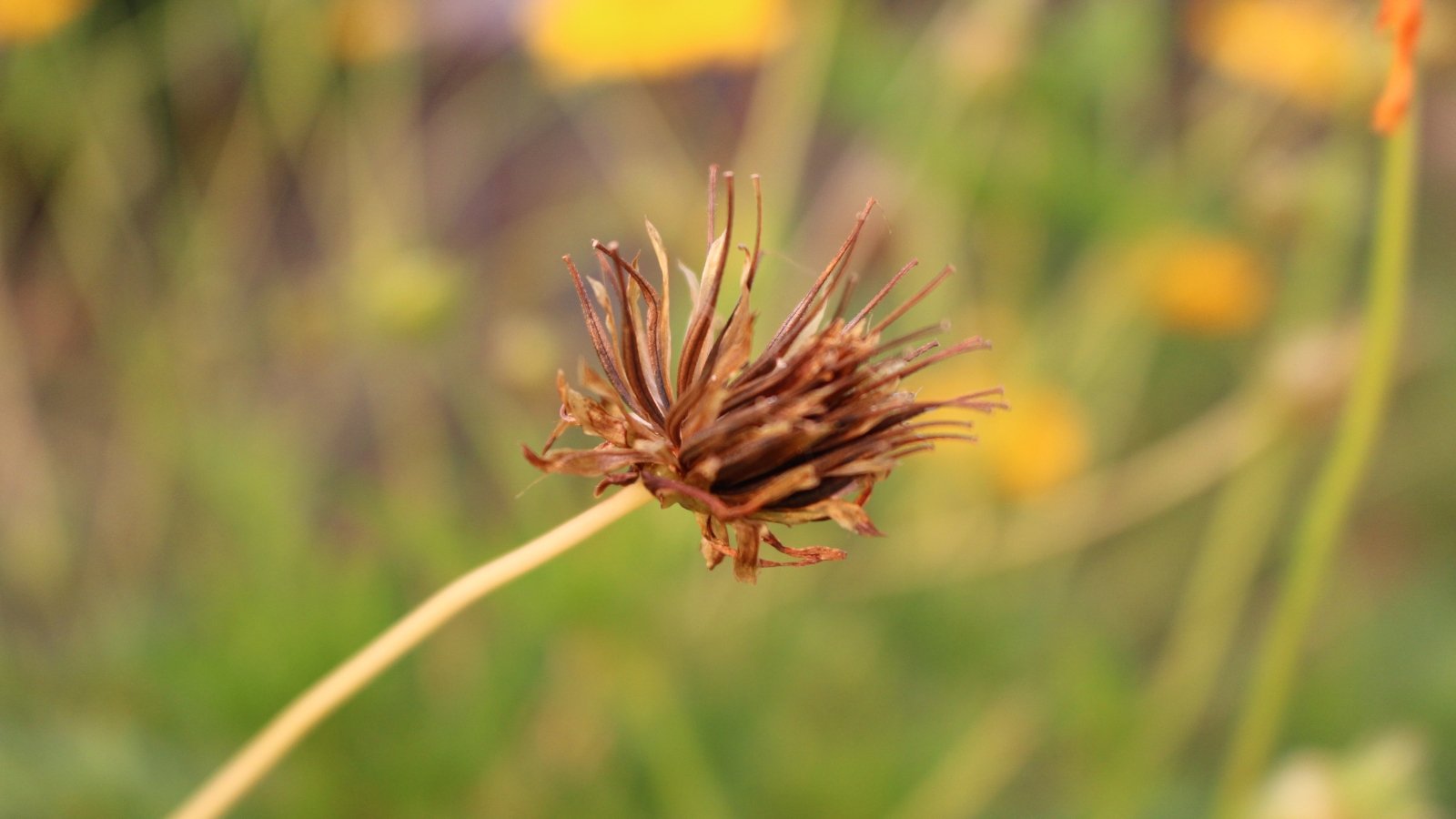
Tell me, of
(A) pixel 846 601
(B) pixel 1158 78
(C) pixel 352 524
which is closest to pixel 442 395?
(C) pixel 352 524

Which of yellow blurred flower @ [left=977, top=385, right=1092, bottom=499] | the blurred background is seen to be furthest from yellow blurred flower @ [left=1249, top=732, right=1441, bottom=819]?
yellow blurred flower @ [left=977, top=385, right=1092, bottom=499]

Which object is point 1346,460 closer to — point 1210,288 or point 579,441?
point 579,441

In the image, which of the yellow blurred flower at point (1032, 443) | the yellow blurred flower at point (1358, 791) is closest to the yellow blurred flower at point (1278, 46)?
the yellow blurred flower at point (1032, 443)

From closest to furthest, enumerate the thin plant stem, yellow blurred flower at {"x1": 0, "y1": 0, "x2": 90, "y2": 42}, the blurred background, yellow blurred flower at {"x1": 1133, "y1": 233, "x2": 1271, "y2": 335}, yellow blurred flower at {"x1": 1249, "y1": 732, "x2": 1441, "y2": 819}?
the thin plant stem → yellow blurred flower at {"x1": 1249, "y1": 732, "x2": 1441, "y2": 819} → the blurred background → yellow blurred flower at {"x1": 0, "y1": 0, "x2": 90, "y2": 42} → yellow blurred flower at {"x1": 1133, "y1": 233, "x2": 1271, "y2": 335}

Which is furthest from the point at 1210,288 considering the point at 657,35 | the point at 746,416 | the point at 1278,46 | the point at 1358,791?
the point at 746,416

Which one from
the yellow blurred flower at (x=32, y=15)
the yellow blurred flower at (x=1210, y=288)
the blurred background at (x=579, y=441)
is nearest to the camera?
the blurred background at (x=579, y=441)

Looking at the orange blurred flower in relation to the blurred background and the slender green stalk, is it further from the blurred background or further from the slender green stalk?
the blurred background

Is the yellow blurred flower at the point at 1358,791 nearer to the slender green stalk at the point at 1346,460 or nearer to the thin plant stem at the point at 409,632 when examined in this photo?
the slender green stalk at the point at 1346,460
